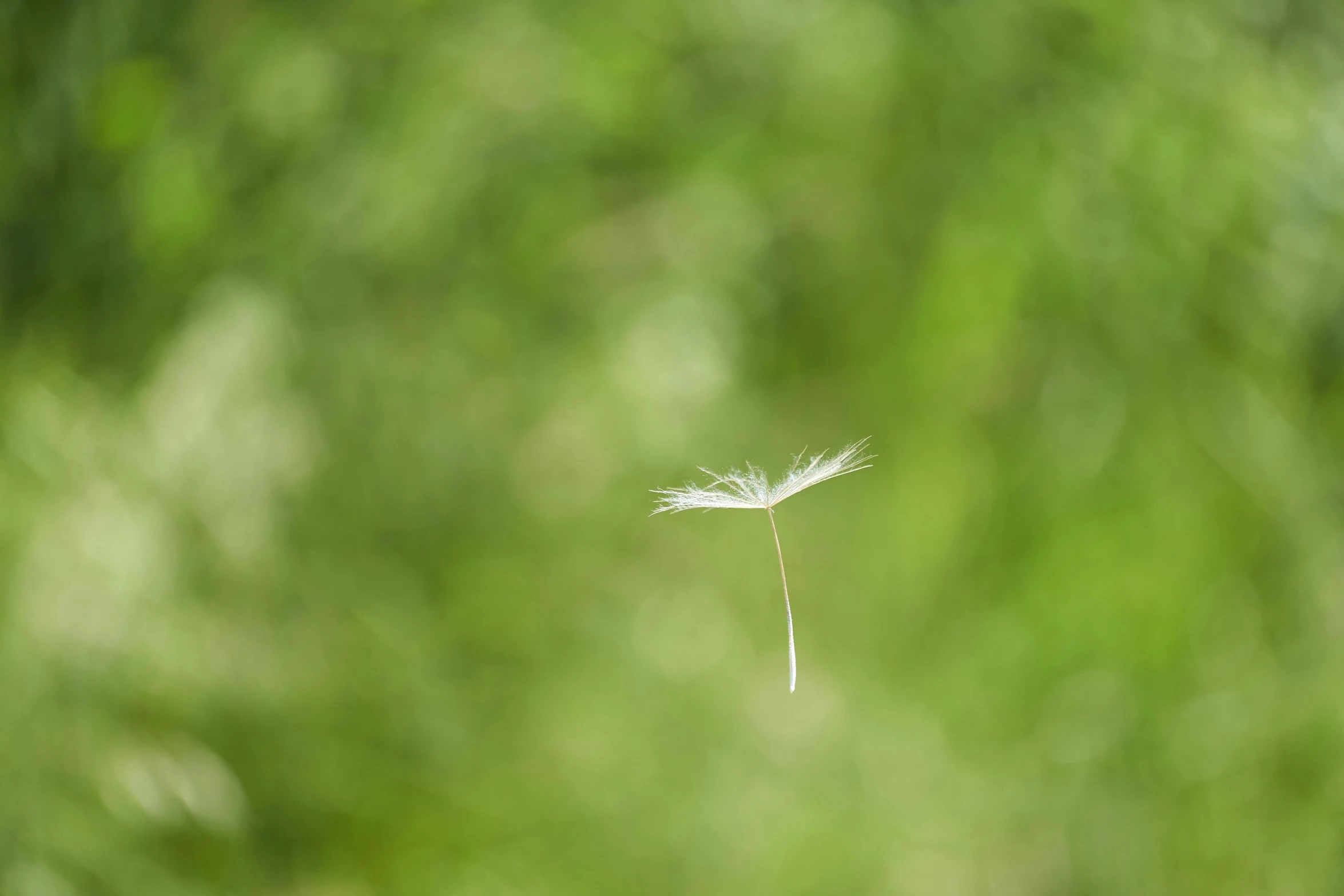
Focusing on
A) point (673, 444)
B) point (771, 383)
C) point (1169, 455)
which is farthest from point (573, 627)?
point (1169, 455)

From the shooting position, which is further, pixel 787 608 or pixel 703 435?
pixel 703 435

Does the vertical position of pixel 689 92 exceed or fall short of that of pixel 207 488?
it exceeds it

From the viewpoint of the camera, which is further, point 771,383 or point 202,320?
point 771,383

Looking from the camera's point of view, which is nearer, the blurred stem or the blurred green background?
the blurred stem

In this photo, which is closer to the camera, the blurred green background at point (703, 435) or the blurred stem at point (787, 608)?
the blurred stem at point (787, 608)

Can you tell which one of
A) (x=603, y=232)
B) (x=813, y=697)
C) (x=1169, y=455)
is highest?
(x=603, y=232)

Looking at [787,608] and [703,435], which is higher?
[703,435]

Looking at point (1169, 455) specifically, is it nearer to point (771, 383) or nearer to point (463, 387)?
point (771, 383)

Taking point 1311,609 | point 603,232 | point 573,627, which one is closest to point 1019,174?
point 603,232
